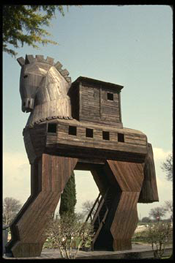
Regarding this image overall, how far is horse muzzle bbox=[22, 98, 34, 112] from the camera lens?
691 inches

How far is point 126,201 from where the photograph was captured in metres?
17.2

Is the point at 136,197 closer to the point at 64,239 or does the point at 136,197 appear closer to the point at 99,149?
the point at 99,149

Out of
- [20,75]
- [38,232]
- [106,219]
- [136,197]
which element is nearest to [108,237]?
[106,219]

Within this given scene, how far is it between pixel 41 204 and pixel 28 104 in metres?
5.92

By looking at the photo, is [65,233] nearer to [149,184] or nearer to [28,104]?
[149,184]

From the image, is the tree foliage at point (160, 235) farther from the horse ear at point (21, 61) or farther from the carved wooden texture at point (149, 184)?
the horse ear at point (21, 61)

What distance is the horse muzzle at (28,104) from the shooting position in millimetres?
17562

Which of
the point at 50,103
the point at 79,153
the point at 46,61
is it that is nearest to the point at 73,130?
the point at 79,153

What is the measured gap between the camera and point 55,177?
52.5 ft

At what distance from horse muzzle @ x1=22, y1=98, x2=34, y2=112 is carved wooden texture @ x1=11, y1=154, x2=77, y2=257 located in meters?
3.28

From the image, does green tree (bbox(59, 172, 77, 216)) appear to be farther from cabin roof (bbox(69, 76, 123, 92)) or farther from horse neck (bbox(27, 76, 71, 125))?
cabin roof (bbox(69, 76, 123, 92))

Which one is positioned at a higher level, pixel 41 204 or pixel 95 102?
pixel 95 102

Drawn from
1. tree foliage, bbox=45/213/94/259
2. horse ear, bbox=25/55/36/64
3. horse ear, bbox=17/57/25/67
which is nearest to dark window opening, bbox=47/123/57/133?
horse ear, bbox=25/55/36/64

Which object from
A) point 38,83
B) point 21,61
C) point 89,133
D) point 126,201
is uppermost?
point 21,61
